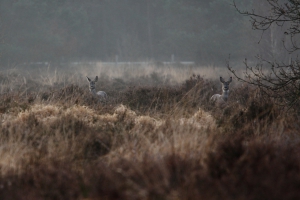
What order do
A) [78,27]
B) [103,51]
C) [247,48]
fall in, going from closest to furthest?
1. [247,48]
2. [78,27]
3. [103,51]

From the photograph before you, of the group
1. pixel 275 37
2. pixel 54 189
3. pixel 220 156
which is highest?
pixel 275 37

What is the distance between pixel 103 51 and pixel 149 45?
18.2 ft

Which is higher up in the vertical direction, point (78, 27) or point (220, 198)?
point (78, 27)

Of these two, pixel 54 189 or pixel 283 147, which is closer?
pixel 54 189

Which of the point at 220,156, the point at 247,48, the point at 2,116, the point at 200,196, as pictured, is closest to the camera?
the point at 200,196

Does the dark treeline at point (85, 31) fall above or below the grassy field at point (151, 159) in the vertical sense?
above

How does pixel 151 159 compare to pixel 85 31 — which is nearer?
pixel 151 159

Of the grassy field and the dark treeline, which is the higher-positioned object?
the dark treeline

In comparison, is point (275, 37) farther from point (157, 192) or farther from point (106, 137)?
point (157, 192)

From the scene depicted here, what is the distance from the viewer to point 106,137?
24.7 ft

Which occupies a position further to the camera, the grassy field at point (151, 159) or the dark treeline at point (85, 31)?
the dark treeline at point (85, 31)

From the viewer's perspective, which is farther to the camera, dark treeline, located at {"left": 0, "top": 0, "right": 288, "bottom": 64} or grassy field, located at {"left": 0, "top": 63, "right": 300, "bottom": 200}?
dark treeline, located at {"left": 0, "top": 0, "right": 288, "bottom": 64}

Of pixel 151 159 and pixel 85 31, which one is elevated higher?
pixel 85 31

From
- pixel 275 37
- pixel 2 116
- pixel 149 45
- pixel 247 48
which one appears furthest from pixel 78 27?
pixel 2 116
